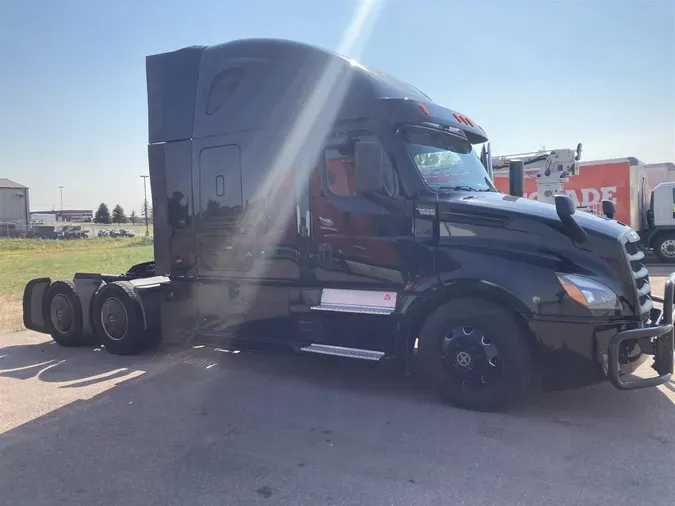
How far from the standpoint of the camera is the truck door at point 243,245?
5531 millimetres

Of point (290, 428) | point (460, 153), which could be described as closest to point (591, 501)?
point (290, 428)

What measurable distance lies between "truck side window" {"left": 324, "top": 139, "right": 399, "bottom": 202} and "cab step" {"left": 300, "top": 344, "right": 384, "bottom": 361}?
1.46 meters

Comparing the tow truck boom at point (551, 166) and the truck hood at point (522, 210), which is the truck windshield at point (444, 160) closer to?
the truck hood at point (522, 210)

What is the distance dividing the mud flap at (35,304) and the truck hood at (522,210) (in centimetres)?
611

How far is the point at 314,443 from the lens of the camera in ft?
13.3

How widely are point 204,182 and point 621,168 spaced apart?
16.6 meters

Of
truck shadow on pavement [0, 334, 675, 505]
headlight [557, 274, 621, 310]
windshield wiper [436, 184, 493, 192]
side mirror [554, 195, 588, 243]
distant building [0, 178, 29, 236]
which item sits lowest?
truck shadow on pavement [0, 334, 675, 505]

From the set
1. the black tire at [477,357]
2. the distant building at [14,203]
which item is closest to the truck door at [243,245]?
the black tire at [477,357]

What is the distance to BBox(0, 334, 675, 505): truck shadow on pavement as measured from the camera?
3334mm

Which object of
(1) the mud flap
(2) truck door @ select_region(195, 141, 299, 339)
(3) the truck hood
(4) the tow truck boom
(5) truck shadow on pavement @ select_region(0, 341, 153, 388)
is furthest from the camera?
(4) the tow truck boom

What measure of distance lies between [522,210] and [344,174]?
5.43ft

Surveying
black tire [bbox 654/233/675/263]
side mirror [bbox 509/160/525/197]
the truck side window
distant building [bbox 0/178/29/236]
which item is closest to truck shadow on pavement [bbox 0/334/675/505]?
the truck side window

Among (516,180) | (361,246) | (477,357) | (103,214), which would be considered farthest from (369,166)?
(103,214)

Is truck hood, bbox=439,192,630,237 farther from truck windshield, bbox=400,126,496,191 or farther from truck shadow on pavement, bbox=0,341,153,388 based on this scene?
truck shadow on pavement, bbox=0,341,153,388
